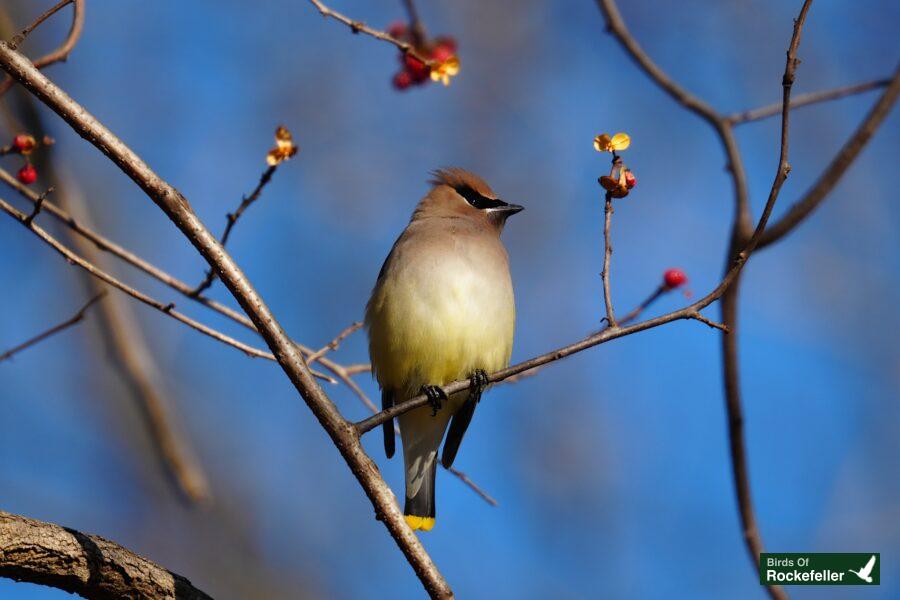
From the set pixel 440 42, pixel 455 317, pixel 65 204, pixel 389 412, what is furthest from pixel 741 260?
pixel 65 204

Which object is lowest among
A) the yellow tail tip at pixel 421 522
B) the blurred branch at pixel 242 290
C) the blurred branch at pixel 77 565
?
the blurred branch at pixel 77 565

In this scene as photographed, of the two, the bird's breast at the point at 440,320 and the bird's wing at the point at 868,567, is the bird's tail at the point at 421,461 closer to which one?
the bird's breast at the point at 440,320

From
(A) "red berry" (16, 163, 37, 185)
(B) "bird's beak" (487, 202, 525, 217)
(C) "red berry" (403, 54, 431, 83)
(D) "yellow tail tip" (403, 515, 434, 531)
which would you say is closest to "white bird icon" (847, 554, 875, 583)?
(D) "yellow tail tip" (403, 515, 434, 531)

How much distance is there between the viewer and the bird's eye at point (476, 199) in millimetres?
5969

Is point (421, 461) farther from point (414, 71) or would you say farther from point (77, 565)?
point (77, 565)

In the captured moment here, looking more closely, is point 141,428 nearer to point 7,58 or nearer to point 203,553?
point 203,553

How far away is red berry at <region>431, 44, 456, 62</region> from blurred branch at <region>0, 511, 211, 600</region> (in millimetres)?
2539

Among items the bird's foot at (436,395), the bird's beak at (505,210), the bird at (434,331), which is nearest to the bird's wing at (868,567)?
the bird at (434,331)

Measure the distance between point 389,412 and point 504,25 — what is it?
6.47m

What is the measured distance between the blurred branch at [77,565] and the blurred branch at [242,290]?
1.97ft

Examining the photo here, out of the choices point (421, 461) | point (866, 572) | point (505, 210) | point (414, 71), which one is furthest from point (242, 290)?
point (866, 572)

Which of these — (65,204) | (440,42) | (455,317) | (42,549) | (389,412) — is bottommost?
(42,549)

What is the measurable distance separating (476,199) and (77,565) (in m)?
3.42

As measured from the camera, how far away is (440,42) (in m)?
4.95
